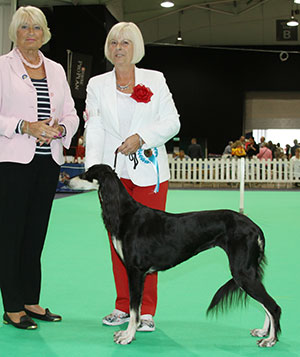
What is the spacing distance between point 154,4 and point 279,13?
5.92 m

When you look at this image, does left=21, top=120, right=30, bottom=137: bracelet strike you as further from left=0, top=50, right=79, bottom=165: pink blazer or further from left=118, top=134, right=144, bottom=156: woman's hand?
left=118, top=134, right=144, bottom=156: woman's hand

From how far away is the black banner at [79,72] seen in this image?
15086mm

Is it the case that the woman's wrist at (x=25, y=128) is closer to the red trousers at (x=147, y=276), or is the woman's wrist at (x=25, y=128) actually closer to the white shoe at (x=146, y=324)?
the red trousers at (x=147, y=276)

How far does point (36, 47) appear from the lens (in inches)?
117

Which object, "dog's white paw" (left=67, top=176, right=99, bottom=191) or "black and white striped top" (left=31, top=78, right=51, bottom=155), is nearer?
"dog's white paw" (left=67, top=176, right=99, bottom=191)

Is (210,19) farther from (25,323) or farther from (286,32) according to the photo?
(25,323)

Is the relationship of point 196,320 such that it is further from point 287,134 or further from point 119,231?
point 287,134

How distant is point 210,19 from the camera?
70.5 ft

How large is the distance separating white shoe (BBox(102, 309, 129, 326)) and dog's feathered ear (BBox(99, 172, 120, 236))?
788mm

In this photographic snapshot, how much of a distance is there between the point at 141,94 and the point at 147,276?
3.94 ft

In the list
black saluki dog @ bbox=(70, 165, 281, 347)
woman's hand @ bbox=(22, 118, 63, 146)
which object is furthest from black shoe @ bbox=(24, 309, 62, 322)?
woman's hand @ bbox=(22, 118, 63, 146)

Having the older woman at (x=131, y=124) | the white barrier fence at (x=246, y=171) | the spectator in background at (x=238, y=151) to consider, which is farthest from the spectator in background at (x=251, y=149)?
the older woman at (x=131, y=124)

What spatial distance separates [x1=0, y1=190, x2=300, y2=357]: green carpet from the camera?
105 inches

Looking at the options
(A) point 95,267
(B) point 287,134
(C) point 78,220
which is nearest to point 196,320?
(A) point 95,267
